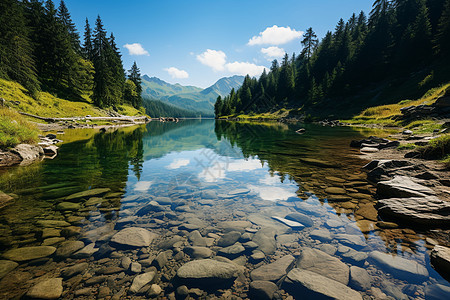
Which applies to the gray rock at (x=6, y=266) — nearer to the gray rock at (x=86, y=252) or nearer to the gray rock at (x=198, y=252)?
the gray rock at (x=86, y=252)

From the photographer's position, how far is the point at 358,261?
12.9 feet

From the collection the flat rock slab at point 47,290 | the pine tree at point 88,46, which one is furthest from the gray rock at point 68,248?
the pine tree at point 88,46

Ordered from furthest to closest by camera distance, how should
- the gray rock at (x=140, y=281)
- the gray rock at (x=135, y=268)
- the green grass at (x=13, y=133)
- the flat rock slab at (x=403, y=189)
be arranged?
the green grass at (x=13, y=133)
the flat rock slab at (x=403, y=189)
the gray rock at (x=135, y=268)
the gray rock at (x=140, y=281)

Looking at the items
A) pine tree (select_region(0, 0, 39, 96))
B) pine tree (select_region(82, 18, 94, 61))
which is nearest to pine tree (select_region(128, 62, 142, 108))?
pine tree (select_region(82, 18, 94, 61))

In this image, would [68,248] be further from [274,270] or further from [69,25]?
[69,25]

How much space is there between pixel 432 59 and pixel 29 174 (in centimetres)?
7914

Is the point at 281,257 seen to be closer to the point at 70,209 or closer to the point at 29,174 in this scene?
the point at 70,209

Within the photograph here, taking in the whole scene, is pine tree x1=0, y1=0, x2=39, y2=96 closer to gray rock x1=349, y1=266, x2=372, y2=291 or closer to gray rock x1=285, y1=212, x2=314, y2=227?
gray rock x1=285, y1=212, x2=314, y2=227

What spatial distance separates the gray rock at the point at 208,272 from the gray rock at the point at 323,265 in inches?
53.2

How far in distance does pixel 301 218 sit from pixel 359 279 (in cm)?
239

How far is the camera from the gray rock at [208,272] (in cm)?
353

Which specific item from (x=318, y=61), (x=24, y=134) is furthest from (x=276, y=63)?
(x=24, y=134)

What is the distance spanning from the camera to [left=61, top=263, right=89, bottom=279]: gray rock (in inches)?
140

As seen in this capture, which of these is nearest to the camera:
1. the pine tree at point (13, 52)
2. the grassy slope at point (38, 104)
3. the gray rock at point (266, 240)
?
the gray rock at point (266, 240)
